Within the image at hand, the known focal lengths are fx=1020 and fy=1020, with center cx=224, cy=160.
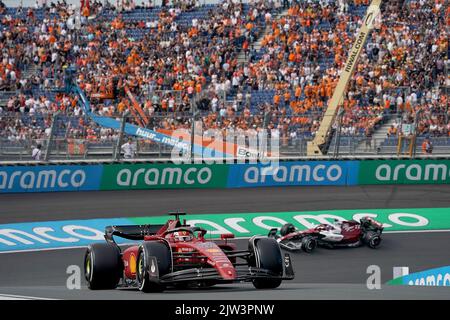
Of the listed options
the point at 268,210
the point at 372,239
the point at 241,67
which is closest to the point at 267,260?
the point at 372,239

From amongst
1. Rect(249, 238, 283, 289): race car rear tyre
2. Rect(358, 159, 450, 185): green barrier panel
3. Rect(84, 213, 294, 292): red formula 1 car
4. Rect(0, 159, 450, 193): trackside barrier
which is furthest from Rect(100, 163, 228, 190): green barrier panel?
Rect(249, 238, 283, 289): race car rear tyre

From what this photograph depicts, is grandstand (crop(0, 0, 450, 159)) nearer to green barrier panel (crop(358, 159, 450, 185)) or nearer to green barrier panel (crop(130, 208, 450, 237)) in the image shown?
green barrier panel (crop(358, 159, 450, 185))

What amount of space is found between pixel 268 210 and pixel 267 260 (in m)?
11.1

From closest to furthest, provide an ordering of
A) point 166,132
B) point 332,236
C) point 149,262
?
point 149,262, point 332,236, point 166,132

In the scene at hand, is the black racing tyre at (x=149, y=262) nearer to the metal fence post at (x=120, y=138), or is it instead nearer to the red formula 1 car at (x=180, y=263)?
the red formula 1 car at (x=180, y=263)

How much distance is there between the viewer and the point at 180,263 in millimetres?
13047

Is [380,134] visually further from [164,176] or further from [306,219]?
[164,176]

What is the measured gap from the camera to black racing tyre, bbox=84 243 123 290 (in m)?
13.3

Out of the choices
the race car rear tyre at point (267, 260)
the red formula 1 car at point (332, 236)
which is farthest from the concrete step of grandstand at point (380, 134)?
the race car rear tyre at point (267, 260)

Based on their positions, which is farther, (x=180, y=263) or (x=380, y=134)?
(x=380, y=134)

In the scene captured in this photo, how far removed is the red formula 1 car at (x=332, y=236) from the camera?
20375 millimetres

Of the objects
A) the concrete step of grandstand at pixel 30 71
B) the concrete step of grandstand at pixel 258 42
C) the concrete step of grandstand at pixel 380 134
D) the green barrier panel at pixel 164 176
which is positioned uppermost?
the concrete step of grandstand at pixel 258 42

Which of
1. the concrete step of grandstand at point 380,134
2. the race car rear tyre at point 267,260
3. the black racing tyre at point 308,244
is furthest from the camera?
the concrete step of grandstand at point 380,134

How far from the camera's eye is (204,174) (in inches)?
1063
